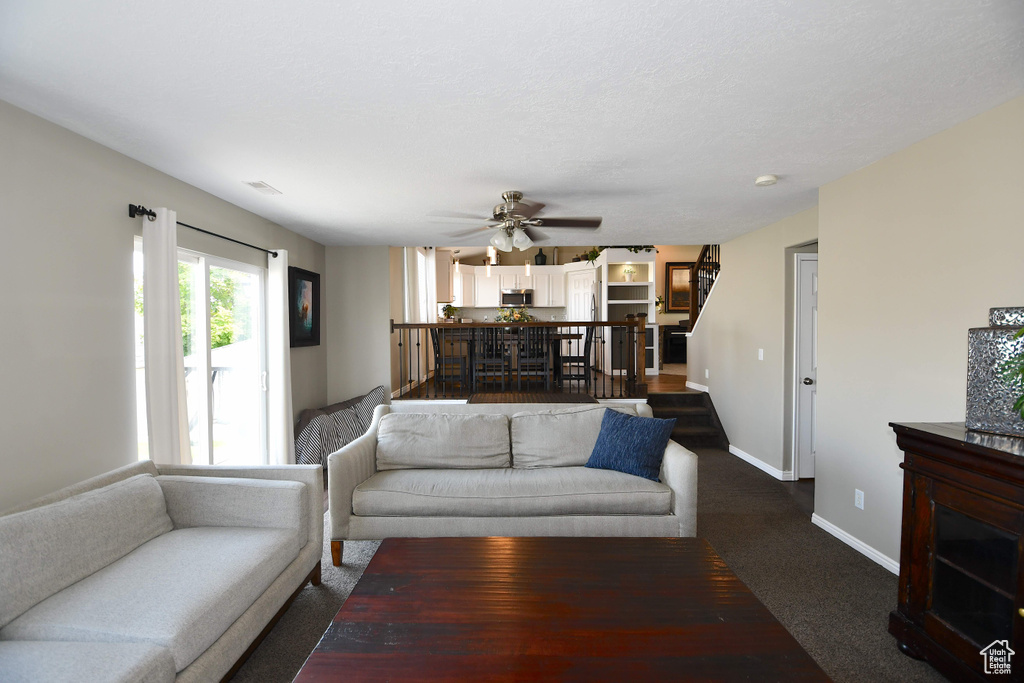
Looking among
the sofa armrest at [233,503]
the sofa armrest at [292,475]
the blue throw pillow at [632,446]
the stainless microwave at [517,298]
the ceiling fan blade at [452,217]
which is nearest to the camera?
the sofa armrest at [233,503]

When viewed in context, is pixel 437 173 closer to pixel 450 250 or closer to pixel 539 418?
pixel 539 418

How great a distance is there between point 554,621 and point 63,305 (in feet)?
9.41

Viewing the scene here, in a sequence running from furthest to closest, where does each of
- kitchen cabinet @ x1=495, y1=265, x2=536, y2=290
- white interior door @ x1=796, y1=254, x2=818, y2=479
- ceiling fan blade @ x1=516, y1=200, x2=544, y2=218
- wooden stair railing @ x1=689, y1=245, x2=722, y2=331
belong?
kitchen cabinet @ x1=495, y1=265, x2=536, y2=290, wooden stair railing @ x1=689, y1=245, x2=722, y2=331, white interior door @ x1=796, y1=254, x2=818, y2=479, ceiling fan blade @ x1=516, y1=200, x2=544, y2=218

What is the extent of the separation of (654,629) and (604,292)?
7445mm

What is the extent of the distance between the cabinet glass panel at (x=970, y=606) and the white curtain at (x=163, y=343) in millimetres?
4067

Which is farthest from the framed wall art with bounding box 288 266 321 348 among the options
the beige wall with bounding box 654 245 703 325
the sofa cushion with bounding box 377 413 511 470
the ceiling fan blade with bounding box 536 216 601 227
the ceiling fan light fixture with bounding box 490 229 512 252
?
the beige wall with bounding box 654 245 703 325

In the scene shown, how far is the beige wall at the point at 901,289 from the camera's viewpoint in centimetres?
232

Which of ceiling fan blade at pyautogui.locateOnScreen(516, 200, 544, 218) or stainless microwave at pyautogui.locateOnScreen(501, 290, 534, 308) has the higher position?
ceiling fan blade at pyautogui.locateOnScreen(516, 200, 544, 218)

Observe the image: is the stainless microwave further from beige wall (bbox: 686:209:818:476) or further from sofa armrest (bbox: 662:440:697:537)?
sofa armrest (bbox: 662:440:697:537)

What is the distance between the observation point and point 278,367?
4480 millimetres

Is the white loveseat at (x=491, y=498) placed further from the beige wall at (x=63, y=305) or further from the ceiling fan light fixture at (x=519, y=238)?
the ceiling fan light fixture at (x=519, y=238)

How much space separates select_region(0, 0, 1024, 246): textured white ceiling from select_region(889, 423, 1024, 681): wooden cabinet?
5.07 ft

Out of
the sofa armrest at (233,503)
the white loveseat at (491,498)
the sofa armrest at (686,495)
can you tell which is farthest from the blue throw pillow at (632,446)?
the sofa armrest at (233,503)

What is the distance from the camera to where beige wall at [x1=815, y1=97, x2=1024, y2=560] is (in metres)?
2.32
